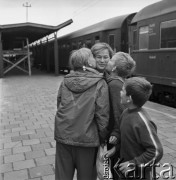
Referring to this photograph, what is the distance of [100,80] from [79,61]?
25cm

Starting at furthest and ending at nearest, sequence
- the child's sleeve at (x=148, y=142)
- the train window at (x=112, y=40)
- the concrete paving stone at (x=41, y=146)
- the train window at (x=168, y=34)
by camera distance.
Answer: the train window at (x=112, y=40) < the train window at (x=168, y=34) < the concrete paving stone at (x=41, y=146) < the child's sleeve at (x=148, y=142)

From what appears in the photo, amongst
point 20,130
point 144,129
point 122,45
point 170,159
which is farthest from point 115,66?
point 122,45

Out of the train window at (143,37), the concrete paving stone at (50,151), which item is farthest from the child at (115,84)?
the train window at (143,37)

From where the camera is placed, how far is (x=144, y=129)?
2107 millimetres

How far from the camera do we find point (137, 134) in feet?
7.00

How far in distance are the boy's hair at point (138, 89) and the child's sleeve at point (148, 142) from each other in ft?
0.60

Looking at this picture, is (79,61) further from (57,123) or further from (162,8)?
(162,8)

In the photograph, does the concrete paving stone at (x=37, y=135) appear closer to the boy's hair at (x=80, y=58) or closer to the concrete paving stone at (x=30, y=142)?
the concrete paving stone at (x=30, y=142)

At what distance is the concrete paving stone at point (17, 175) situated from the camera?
3.55m

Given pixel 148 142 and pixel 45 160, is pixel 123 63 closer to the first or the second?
pixel 148 142

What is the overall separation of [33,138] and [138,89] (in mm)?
3455

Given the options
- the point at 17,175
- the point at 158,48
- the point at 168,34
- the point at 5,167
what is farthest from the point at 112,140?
the point at 158,48

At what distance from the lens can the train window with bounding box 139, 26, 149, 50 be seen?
957 cm

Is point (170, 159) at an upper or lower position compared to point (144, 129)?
lower
